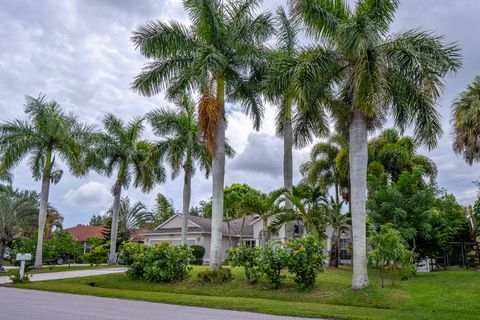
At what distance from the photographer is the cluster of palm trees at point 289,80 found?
13719 mm

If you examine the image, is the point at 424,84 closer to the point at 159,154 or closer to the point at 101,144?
the point at 159,154

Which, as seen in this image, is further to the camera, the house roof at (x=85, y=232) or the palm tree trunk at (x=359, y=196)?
the house roof at (x=85, y=232)

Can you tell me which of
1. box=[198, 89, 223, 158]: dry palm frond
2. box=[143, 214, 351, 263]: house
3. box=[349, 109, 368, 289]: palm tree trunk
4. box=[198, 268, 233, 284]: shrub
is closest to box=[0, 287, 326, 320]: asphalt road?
box=[198, 268, 233, 284]: shrub

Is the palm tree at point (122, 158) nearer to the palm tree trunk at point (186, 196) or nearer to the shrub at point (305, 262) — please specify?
the palm tree trunk at point (186, 196)

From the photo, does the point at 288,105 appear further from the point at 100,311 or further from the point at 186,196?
the point at 100,311

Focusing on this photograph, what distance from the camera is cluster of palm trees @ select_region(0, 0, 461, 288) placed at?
13.7 metres

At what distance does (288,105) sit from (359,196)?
607 centimetres

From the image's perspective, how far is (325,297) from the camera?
13.3 m

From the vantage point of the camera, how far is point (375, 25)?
13.5 metres

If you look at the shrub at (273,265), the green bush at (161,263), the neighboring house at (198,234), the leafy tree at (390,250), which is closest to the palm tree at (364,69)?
the leafy tree at (390,250)

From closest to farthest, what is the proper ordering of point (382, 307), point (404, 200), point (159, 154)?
point (382, 307) → point (404, 200) → point (159, 154)

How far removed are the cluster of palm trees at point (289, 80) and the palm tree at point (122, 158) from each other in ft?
16.2

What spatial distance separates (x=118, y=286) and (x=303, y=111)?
1060 cm

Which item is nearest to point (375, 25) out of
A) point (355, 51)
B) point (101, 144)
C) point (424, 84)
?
point (355, 51)
